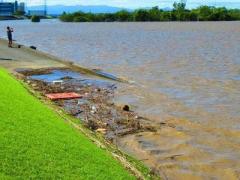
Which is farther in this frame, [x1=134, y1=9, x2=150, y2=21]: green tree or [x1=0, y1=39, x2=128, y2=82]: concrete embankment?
[x1=134, y1=9, x2=150, y2=21]: green tree

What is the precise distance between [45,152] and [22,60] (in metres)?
23.2

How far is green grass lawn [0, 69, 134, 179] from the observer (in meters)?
7.66

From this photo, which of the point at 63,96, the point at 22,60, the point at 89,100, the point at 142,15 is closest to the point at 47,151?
the point at 63,96

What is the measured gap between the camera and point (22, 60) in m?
31.1

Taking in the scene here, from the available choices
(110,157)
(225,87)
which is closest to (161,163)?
(110,157)

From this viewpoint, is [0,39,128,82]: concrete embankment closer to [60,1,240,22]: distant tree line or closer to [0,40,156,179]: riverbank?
[0,40,156,179]: riverbank

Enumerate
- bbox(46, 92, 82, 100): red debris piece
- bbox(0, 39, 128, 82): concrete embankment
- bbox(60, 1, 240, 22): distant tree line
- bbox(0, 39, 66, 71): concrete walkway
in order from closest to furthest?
bbox(46, 92, 82, 100): red debris piece → bbox(0, 39, 128, 82): concrete embankment → bbox(0, 39, 66, 71): concrete walkway → bbox(60, 1, 240, 22): distant tree line

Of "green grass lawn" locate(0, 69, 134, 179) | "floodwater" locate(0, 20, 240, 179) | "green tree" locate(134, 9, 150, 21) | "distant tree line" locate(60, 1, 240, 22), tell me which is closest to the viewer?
"green grass lawn" locate(0, 69, 134, 179)

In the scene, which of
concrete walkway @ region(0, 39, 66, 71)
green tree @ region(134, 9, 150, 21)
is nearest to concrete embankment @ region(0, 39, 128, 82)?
concrete walkway @ region(0, 39, 66, 71)

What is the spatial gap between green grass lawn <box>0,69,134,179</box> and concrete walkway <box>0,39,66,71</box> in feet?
54.6

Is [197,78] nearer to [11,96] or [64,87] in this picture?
[64,87]

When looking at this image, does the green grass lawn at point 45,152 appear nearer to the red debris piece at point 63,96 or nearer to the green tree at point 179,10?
the red debris piece at point 63,96

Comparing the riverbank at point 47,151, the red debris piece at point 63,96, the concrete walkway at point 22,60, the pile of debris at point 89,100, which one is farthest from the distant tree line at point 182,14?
the riverbank at point 47,151

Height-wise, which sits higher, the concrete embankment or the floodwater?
the concrete embankment
